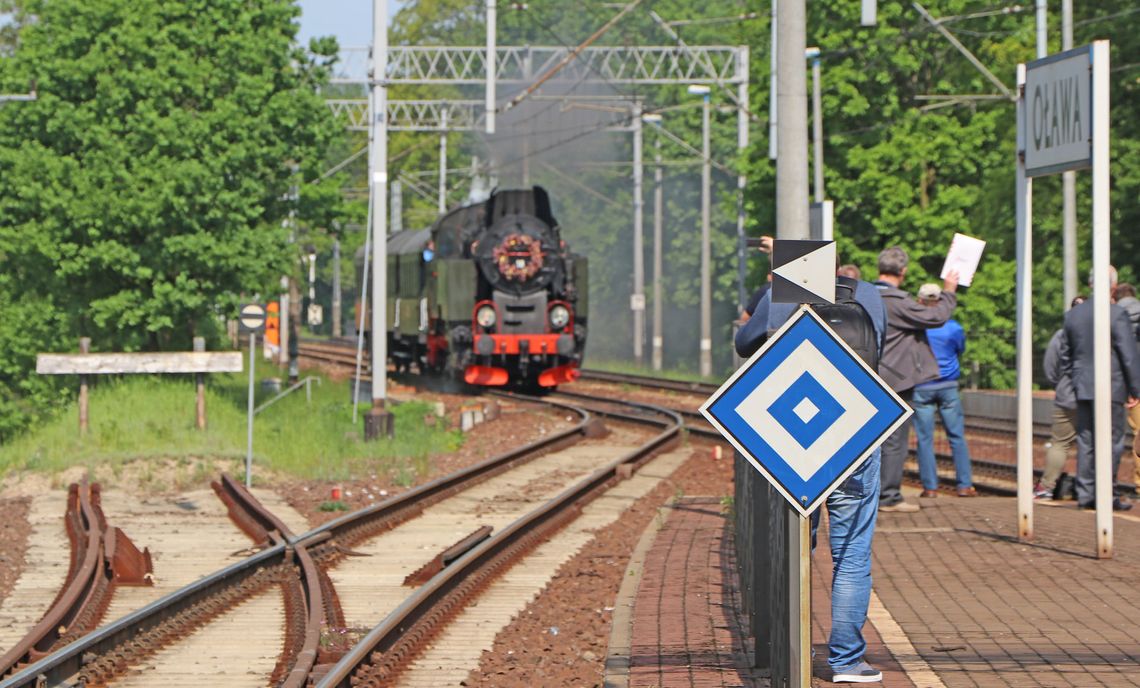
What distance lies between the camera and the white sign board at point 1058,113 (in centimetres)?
1122

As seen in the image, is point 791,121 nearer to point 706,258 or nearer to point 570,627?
point 570,627

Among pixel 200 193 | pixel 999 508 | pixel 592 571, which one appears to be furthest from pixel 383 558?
pixel 200 193

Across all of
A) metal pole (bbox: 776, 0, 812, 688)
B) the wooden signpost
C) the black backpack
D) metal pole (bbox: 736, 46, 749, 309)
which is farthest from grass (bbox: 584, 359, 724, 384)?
the black backpack

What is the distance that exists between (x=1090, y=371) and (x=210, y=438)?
505 inches

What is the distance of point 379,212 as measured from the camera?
25.7 meters

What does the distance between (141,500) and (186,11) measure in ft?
36.4

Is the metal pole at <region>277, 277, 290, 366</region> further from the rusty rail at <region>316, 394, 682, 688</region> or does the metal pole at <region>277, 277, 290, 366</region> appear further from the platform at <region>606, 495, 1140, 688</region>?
the platform at <region>606, 495, 1140, 688</region>

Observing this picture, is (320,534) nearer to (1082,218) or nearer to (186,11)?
(186,11)

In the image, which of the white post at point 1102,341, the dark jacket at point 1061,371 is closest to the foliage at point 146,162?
the dark jacket at point 1061,371

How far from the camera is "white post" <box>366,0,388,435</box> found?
82.2ft

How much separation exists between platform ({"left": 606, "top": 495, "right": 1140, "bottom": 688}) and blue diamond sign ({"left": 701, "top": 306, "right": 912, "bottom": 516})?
6.44 ft

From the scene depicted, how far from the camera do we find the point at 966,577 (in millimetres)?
10898

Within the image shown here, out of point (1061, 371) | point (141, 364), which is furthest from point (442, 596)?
point (141, 364)

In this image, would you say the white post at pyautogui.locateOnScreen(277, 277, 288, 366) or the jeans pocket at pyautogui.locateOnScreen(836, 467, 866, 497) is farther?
the white post at pyautogui.locateOnScreen(277, 277, 288, 366)
